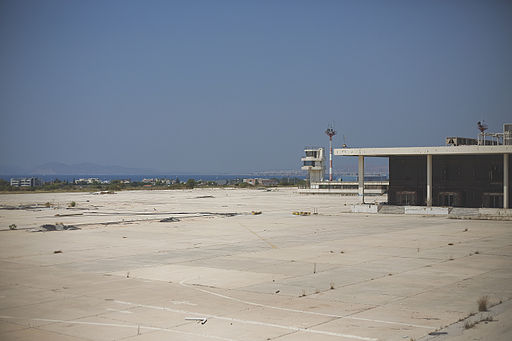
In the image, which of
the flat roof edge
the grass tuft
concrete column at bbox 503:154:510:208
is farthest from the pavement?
concrete column at bbox 503:154:510:208

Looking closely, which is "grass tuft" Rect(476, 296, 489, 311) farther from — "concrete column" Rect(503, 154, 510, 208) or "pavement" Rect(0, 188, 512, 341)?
"concrete column" Rect(503, 154, 510, 208)

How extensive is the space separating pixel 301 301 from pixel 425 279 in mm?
6039

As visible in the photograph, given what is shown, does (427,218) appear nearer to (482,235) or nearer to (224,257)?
(482,235)

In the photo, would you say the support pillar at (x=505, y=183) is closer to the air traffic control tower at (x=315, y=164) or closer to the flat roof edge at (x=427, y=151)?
the flat roof edge at (x=427, y=151)

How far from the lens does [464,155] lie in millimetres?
62094

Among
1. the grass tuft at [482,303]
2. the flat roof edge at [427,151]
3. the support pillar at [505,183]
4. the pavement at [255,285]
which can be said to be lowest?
the pavement at [255,285]

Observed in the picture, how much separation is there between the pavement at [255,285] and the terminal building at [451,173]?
19.7 metres

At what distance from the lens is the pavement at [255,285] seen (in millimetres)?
15383

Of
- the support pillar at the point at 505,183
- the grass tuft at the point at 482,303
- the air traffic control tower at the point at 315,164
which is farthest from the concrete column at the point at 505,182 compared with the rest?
Result: the air traffic control tower at the point at 315,164

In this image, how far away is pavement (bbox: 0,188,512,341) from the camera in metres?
15.4

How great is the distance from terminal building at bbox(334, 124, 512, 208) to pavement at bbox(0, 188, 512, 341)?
64.5 feet

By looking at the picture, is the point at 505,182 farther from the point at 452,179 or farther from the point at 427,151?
the point at 427,151

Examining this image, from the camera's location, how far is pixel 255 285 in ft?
70.3

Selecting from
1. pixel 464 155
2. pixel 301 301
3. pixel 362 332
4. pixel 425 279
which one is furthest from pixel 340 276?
pixel 464 155
